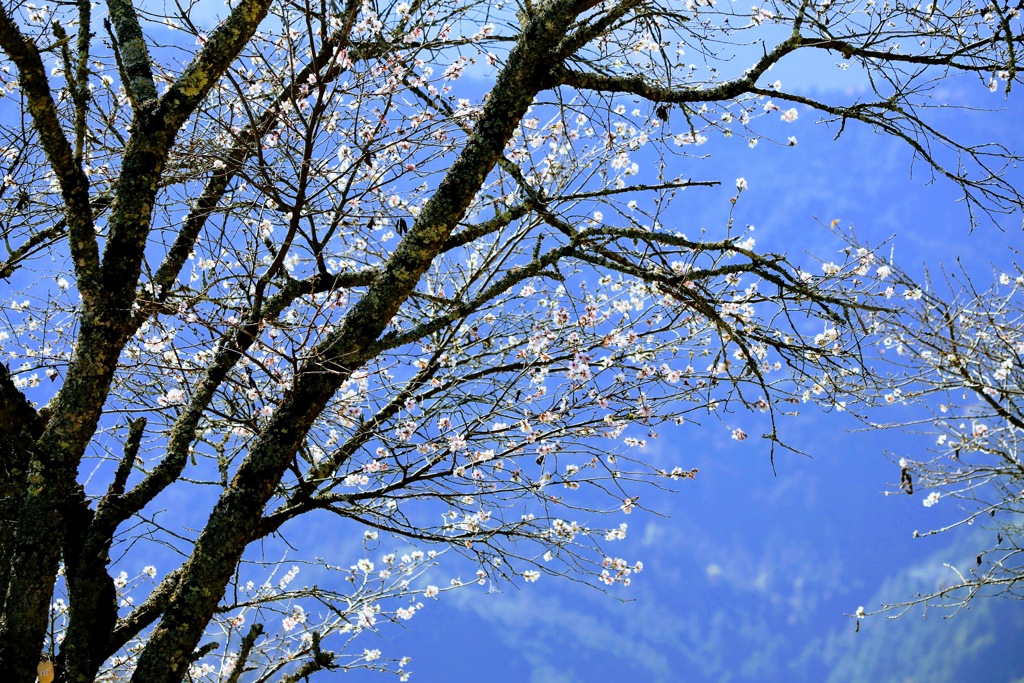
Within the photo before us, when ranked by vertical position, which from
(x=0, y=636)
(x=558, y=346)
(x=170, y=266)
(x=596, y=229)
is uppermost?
(x=170, y=266)

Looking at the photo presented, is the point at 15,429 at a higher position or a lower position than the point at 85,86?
lower

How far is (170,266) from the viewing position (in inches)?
153

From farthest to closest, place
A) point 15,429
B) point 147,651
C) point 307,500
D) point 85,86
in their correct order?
point 307,500 → point 85,86 → point 15,429 → point 147,651

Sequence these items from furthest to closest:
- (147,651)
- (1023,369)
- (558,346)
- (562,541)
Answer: (1023,369)
(558,346)
(562,541)
(147,651)

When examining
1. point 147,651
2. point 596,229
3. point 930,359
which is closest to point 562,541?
point 596,229

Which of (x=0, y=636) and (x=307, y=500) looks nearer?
(x=0, y=636)

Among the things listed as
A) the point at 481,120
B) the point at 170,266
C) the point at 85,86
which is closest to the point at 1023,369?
the point at 481,120

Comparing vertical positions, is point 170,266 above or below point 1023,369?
above

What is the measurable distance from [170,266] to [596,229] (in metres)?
1.99

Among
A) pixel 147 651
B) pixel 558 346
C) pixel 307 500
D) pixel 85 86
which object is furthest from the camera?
pixel 558 346

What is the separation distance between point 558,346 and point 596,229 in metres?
1.11

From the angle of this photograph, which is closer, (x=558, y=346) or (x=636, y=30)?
(x=636, y=30)

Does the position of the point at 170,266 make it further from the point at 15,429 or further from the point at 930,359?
the point at 930,359

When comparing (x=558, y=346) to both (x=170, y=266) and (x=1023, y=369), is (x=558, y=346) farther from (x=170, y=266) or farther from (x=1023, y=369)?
(x=1023, y=369)
